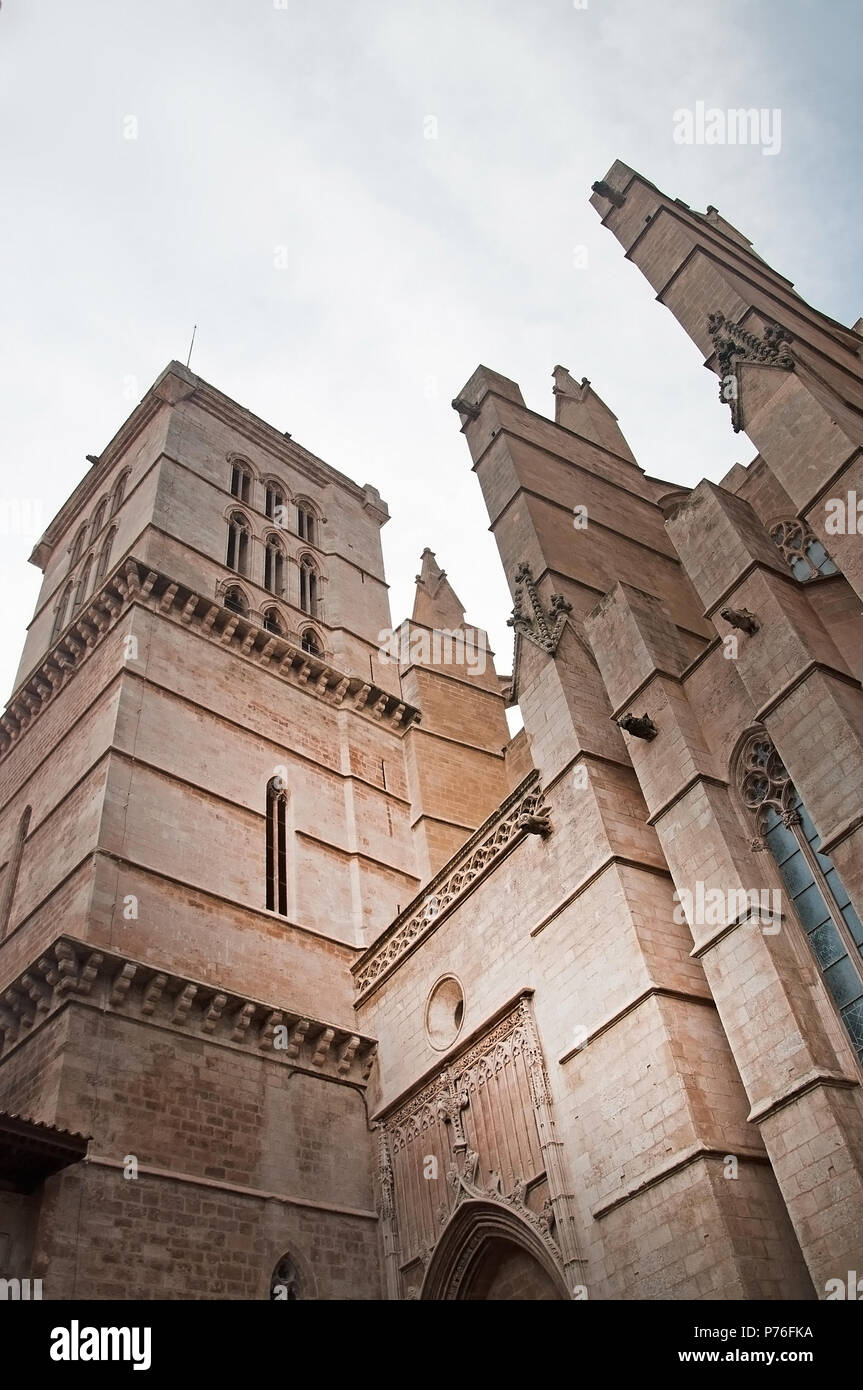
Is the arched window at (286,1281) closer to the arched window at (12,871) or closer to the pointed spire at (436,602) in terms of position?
the arched window at (12,871)

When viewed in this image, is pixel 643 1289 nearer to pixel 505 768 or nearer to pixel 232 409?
pixel 505 768

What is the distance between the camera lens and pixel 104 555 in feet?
60.1

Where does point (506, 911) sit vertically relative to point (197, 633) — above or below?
below

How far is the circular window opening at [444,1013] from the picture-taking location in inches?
413

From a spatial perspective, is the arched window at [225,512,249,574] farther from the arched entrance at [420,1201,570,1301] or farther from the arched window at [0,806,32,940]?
the arched entrance at [420,1201,570,1301]

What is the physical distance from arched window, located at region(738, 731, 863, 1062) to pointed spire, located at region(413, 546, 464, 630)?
1187cm

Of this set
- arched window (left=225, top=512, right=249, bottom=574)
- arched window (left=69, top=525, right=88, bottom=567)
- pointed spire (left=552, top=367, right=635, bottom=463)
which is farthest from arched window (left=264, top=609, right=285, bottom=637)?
pointed spire (left=552, top=367, right=635, bottom=463)

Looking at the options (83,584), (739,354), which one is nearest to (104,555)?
(83,584)

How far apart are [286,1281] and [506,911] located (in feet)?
13.0

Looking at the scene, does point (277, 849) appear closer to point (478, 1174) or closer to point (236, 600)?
point (236, 600)

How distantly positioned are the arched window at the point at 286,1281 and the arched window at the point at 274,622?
9.64 meters

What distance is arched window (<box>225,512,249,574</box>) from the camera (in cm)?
1762

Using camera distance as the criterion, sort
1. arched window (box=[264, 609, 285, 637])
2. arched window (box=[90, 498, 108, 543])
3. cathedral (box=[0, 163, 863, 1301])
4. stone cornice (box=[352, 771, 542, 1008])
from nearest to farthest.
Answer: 1. cathedral (box=[0, 163, 863, 1301])
2. stone cornice (box=[352, 771, 542, 1008])
3. arched window (box=[264, 609, 285, 637])
4. arched window (box=[90, 498, 108, 543])
